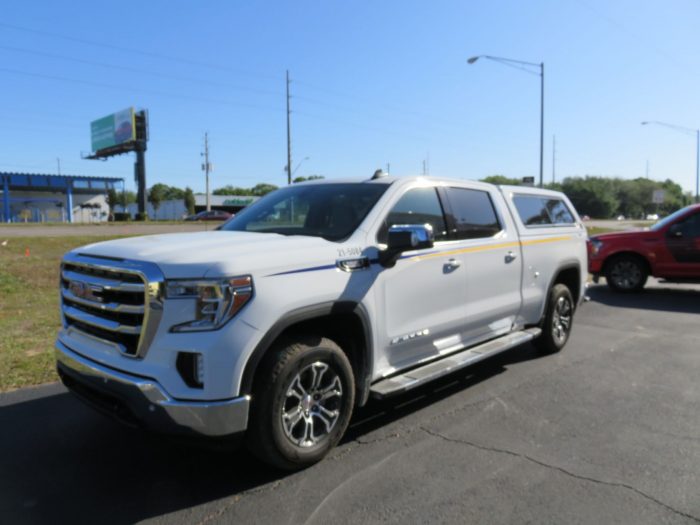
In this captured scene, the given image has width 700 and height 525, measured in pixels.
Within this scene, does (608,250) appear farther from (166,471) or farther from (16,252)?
(16,252)

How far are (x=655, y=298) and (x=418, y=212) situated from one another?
812cm

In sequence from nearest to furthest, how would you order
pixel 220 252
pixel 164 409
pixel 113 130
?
pixel 164 409, pixel 220 252, pixel 113 130

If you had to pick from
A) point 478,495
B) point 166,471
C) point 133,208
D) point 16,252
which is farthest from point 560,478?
point 133,208

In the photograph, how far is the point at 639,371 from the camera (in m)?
5.59

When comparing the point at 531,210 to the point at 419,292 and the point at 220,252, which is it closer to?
the point at 419,292

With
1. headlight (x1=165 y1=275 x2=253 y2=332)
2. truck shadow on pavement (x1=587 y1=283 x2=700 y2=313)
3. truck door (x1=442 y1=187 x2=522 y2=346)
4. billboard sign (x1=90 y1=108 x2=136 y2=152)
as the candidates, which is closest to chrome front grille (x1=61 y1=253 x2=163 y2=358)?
headlight (x1=165 y1=275 x2=253 y2=332)

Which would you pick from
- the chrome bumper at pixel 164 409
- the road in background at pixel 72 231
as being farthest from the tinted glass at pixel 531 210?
the road in background at pixel 72 231

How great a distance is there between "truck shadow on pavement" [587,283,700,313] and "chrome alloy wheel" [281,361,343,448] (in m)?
7.66

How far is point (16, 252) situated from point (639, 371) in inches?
607

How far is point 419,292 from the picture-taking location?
4.11m

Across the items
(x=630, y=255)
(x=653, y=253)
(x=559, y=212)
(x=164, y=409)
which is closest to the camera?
(x=164, y=409)

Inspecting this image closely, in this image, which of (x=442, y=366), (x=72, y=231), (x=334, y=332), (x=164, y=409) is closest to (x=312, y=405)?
(x=334, y=332)

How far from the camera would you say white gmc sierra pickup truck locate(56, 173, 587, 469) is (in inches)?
116

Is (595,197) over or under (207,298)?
over
